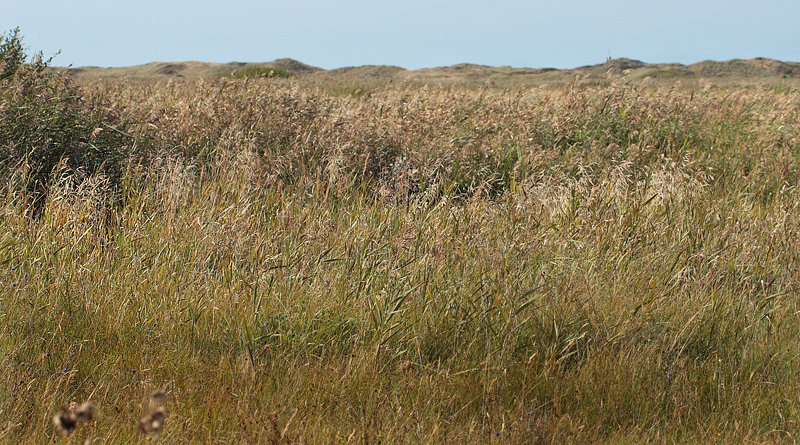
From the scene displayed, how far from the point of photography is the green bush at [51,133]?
4586mm

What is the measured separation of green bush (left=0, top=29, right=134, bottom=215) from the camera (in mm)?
4586

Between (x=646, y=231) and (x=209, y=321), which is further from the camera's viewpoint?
(x=646, y=231)

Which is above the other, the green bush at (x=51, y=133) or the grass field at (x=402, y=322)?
the green bush at (x=51, y=133)

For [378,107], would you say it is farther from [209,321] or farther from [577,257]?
[209,321]

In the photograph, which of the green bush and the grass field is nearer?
the grass field

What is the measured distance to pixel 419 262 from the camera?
2.99 meters

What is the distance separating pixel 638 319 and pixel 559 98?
6.29 meters

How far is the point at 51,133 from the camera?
4.71 metres

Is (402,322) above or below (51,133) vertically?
below

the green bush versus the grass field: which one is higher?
the green bush

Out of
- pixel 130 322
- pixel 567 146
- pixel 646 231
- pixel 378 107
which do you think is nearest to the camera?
pixel 130 322

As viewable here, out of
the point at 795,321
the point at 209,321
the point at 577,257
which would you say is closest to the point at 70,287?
the point at 209,321

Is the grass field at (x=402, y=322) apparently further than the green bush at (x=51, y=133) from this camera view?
No

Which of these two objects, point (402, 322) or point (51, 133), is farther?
point (51, 133)
